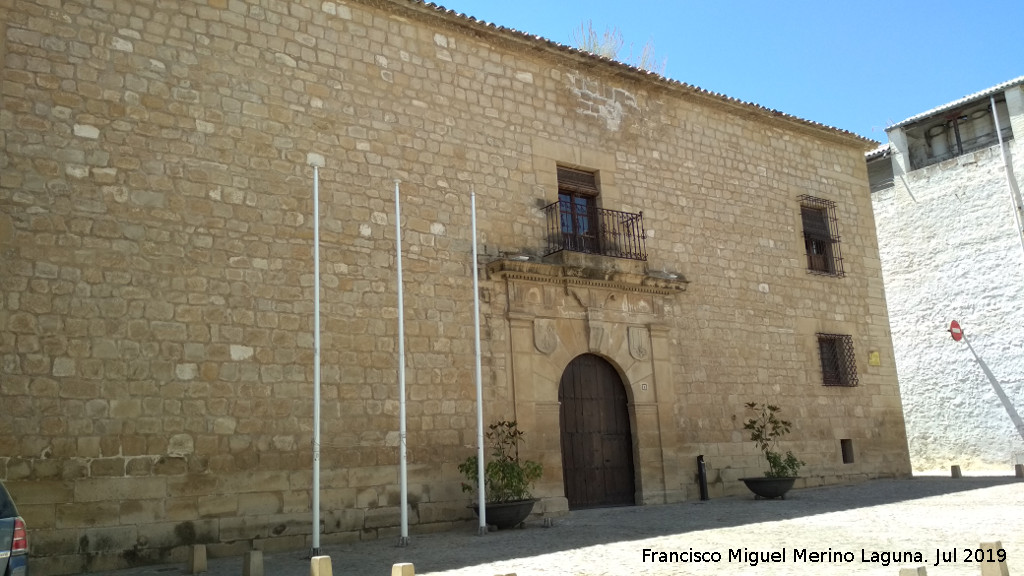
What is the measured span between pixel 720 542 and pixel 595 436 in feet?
11.8

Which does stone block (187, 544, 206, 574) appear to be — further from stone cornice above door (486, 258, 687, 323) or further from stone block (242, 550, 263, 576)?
stone cornice above door (486, 258, 687, 323)

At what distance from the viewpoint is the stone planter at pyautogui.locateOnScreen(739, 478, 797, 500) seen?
10.8 meters

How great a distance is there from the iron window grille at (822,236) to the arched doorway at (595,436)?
4970 mm

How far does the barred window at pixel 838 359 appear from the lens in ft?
42.9

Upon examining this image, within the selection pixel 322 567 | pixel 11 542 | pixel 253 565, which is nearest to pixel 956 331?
pixel 253 565

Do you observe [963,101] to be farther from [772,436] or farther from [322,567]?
[322,567]

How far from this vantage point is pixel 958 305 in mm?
16953

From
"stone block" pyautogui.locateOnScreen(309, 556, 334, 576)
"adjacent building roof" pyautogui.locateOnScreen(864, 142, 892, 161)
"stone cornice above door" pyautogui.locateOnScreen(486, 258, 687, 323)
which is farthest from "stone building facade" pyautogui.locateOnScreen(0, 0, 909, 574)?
"adjacent building roof" pyautogui.locateOnScreen(864, 142, 892, 161)

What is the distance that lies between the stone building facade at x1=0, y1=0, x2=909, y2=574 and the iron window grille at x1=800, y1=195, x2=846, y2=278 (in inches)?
25.7

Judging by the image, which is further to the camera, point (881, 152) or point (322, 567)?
point (881, 152)

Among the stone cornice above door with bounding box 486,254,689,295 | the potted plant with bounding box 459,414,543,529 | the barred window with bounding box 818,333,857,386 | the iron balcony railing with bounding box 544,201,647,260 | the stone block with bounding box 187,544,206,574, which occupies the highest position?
the iron balcony railing with bounding box 544,201,647,260

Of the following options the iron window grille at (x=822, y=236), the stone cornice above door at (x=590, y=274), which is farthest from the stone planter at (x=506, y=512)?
the iron window grille at (x=822, y=236)

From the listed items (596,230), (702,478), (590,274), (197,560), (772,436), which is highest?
(596,230)

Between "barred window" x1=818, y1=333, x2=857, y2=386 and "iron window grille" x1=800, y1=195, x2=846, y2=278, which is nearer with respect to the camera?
"barred window" x1=818, y1=333, x2=857, y2=386
